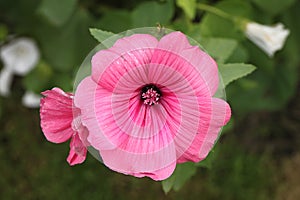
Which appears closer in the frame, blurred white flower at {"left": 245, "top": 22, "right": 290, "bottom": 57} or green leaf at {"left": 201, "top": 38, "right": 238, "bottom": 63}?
green leaf at {"left": 201, "top": 38, "right": 238, "bottom": 63}

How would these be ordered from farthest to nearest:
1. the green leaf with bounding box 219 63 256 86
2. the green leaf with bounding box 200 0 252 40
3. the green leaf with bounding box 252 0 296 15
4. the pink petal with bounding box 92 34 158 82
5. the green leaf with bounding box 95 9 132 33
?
the green leaf with bounding box 252 0 296 15 → the green leaf with bounding box 95 9 132 33 → the green leaf with bounding box 200 0 252 40 → the green leaf with bounding box 219 63 256 86 → the pink petal with bounding box 92 34 158 82

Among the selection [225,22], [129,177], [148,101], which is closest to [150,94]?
[148,101]

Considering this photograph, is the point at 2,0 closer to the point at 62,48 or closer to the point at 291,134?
the point at 62,48

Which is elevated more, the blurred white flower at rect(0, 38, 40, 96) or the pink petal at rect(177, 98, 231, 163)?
the pink petal at rect(177, 98, 231, 163)

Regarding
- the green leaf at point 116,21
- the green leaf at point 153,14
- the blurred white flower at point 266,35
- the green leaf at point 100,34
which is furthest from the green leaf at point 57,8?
the green leaf at point 100,34

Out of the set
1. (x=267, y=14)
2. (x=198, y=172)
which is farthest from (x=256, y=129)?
(x=267, y=14)

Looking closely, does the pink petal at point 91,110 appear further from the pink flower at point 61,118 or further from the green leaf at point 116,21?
the green leaf at point 116,21

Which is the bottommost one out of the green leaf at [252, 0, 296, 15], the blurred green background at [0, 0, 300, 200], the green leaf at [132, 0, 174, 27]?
the blurred green background at [0, 0, 300, 200]

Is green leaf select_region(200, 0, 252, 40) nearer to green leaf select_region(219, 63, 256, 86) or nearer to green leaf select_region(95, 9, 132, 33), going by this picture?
green leaf select_region(95, 9, 132, 33)

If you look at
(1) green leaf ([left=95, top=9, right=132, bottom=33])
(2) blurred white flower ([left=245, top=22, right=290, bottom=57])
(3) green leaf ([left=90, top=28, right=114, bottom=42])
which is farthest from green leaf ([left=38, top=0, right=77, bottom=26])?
(3) green leaf ([left=90, top=28, right=114, bottom=42])
